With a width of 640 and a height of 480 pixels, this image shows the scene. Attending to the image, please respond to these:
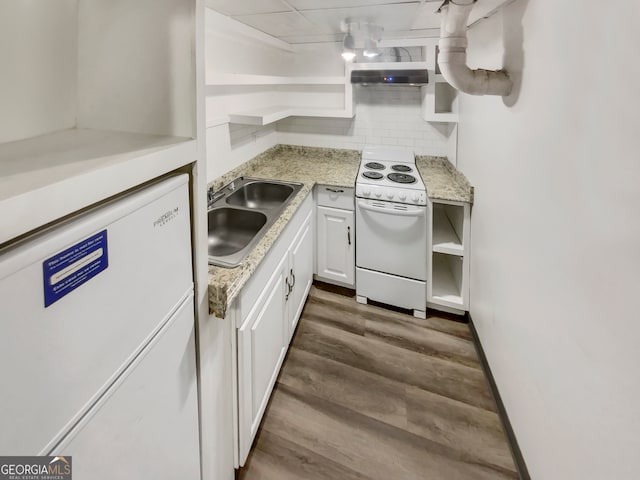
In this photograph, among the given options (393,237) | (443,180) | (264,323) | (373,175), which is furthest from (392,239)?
(264,323)

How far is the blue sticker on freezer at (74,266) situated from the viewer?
1.70 ft

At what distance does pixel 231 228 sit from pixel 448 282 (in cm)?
182

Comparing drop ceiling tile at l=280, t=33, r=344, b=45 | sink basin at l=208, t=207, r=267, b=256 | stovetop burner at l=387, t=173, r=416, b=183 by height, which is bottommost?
sink basin at l=208, t=207, r=267, b=256

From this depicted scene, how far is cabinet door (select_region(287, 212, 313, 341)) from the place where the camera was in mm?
2061

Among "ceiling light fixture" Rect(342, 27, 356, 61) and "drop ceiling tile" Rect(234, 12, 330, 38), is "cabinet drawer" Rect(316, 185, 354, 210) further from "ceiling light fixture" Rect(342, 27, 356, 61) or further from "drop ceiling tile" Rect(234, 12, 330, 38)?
"drop ceiling tile" Rect(234, 12, 330, 38)

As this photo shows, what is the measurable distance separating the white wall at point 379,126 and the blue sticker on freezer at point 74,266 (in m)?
2.92

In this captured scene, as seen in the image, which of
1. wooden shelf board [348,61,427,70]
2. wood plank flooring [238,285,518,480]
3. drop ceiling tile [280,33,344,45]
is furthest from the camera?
drop ceiling tile [280,33,344,45]

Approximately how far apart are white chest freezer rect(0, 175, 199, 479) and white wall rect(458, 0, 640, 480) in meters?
1.19

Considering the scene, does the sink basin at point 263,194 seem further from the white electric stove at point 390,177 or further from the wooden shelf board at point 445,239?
the wooden shelf board at point 445,239

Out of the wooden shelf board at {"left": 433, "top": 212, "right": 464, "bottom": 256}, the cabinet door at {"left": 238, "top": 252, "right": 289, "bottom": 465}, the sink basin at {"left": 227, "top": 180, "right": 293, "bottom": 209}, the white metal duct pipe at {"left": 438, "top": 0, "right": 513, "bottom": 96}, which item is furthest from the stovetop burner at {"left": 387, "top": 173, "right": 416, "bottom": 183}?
the cabinet door at {"left": 238, "top": 252, "right": 289, "bottom": 465}

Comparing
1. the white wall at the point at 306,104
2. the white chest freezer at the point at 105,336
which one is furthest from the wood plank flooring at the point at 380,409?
the white wall at the point at 306,104

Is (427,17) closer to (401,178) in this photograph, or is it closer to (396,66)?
(396,66)

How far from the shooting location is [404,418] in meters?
1.72

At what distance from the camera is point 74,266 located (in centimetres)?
56
